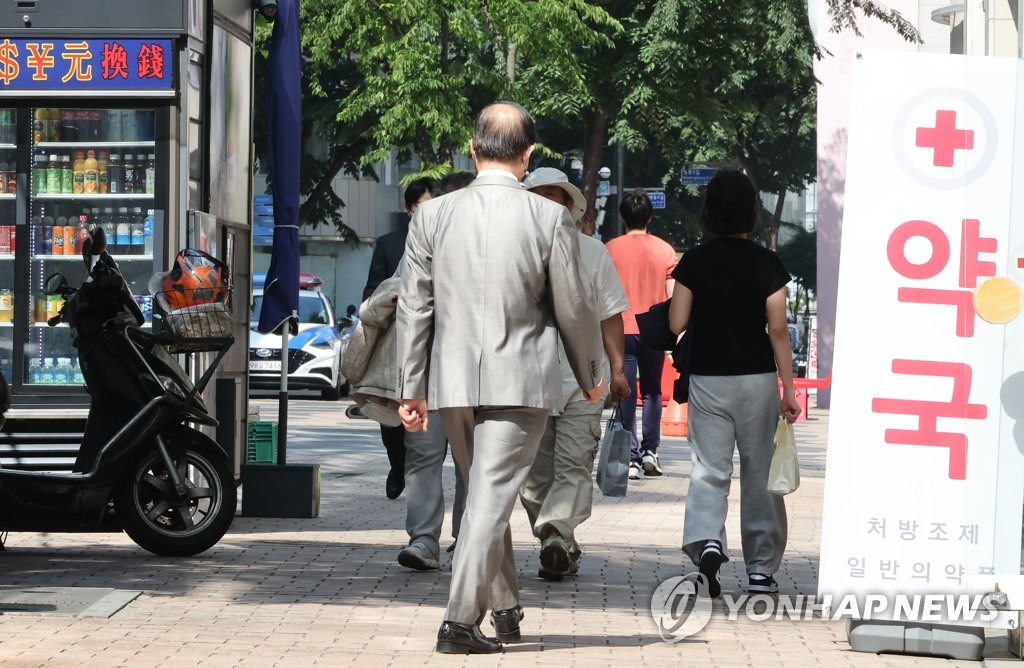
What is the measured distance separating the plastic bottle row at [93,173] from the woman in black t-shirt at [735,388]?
4320mm

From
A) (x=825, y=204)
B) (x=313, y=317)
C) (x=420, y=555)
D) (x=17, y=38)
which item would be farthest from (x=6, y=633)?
(x=825, y=204)

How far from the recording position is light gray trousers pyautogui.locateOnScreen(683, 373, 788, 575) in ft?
23.2

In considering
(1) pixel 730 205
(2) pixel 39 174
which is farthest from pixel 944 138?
(2) pixel 39 174

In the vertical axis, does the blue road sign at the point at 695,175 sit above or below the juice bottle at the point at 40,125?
above

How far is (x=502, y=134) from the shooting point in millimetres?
5840

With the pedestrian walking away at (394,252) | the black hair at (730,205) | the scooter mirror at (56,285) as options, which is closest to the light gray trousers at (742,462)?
the black hair at (730,205)

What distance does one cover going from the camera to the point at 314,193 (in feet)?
108

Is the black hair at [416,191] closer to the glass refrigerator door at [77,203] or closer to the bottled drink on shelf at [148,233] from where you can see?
the glass refrigerator door at [77,203]

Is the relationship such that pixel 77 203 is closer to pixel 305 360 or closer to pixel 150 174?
pixel 150 174

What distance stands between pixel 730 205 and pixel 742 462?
3.56 ft

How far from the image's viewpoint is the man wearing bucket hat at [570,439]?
7.58m

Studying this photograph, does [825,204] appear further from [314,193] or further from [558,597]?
[558,597]

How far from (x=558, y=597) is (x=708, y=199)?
181 centimetres

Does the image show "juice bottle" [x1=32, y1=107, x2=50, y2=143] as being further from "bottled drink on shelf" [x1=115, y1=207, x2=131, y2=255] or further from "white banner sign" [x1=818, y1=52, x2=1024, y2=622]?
"white banner sign" [x1=818, y1=52, x2=1024, y2=622]
